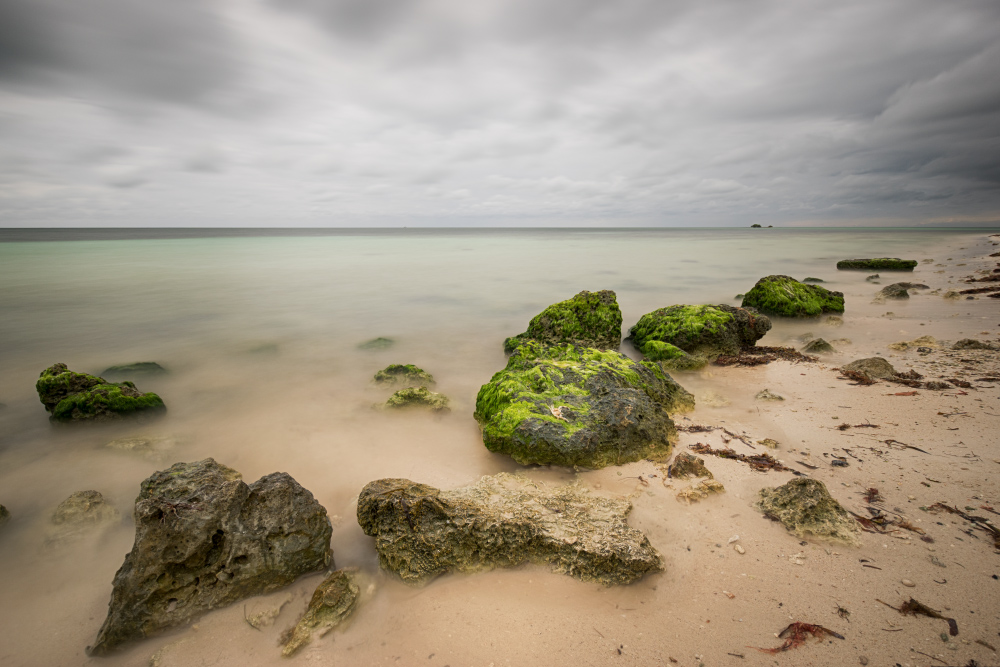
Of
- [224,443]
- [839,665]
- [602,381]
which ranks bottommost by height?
[224,443]

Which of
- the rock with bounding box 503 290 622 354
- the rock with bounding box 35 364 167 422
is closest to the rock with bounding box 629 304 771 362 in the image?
the rock with bounding box 503 290 622 354

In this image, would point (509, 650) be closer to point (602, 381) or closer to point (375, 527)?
point (375, 527)

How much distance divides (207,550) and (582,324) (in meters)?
6.37

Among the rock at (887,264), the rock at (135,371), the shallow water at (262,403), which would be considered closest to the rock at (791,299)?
the shallow water at (262,403)

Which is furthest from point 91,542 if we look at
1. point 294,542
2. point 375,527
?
point 375,527

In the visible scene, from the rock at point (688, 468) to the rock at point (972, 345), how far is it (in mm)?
5998

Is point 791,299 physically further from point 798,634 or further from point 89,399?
point 89,399

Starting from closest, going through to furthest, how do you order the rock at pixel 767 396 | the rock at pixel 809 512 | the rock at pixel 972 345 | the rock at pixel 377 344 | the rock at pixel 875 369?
the rock at pixel 809 512, the rock at pixel 767 396, the rock at pixel 875 369, the rock at pixel 972 345, the rock at pixel 377 344

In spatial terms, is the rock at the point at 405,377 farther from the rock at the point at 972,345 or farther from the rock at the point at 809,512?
the rock at the point at 972,345

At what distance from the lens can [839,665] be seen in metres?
2.17

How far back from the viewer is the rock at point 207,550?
2.63 metres

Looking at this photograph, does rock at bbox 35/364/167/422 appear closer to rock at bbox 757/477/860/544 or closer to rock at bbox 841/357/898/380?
rock at bbox 757/477/860/544

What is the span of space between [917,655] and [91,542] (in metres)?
5.68

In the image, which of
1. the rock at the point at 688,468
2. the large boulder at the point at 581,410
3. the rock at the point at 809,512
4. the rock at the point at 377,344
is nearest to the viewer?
the rock at the point at 809,512
